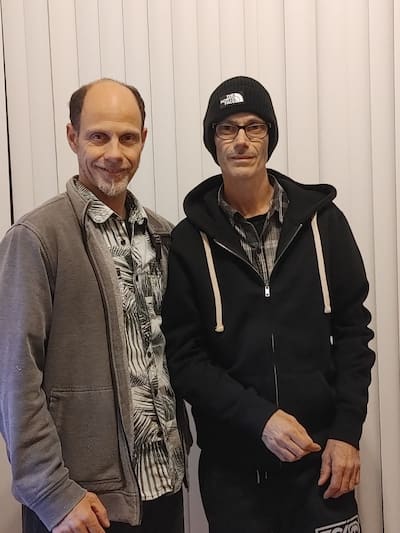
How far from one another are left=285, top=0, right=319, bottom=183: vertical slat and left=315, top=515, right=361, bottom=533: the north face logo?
36.0 inches

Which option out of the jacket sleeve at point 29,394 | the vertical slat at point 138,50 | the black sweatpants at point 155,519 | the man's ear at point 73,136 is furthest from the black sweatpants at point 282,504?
the vertical slat at point 138,50

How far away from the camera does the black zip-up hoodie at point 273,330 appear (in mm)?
1422

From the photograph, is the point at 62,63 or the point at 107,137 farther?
the point at 62,63

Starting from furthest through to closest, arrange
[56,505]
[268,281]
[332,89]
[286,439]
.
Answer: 1. [332,89]
2. [268,281]
3. [286,439]
4. [56,505]

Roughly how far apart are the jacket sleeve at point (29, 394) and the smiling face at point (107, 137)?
0.23 meters

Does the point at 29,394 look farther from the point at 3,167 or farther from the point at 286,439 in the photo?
the point at 3,167

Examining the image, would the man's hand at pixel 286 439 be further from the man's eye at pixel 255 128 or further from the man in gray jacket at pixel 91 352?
the man's eye at pixel 255 128

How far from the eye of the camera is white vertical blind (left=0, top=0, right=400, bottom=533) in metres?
1.80

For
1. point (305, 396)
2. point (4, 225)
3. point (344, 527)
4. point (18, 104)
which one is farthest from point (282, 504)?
point (18, 104)

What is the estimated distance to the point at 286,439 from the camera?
4.39 feet

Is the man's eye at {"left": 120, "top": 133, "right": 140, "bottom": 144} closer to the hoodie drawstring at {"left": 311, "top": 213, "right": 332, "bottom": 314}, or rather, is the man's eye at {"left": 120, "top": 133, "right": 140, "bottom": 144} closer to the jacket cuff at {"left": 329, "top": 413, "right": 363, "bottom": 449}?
the hoodie drawstring at {"left": 311, "top": 213, "right": 332, "bottom": 314}

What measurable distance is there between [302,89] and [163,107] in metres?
0.40

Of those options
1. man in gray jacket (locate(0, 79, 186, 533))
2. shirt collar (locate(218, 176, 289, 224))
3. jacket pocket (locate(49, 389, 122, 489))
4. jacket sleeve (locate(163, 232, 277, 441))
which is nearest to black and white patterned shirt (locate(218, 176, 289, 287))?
shirt collar (locate(218, 176, 289, 224))

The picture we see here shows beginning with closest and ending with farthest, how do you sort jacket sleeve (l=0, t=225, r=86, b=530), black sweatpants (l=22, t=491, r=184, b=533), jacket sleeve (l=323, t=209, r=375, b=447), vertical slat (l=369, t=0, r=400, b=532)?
jacket sleeve (l=0, t=225, r=86, b=530)
black sweatpants (l=22, t=491, r=184, b=533)
jacket sleeve (l=323, t=209, r=375, b=447)
vertical slat (l=369, t=0, r=400, b=532)
